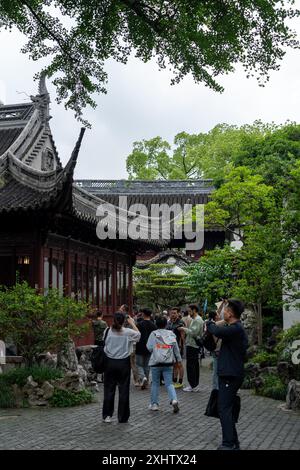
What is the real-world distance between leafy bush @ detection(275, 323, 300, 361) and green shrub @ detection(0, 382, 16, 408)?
4956 millimetres

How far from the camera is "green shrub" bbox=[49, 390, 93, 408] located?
1138 cm

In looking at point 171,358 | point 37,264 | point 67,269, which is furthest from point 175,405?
point 67,269

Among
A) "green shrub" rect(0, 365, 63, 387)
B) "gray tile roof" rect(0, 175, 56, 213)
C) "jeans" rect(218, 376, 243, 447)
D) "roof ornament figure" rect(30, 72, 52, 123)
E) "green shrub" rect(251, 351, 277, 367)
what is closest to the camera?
"jeans" rect(218, 376, 243, 447)

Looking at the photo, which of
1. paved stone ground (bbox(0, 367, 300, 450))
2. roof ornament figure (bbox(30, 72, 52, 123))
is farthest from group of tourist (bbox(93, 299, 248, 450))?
roof ornament figure (bbox(30, 72, 52, 123))

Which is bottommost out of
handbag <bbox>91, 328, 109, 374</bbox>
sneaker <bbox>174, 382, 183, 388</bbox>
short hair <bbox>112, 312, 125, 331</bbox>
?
sneaker <bbox>174, 382, 183, 388</bbox>

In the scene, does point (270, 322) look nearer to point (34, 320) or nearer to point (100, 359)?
point (34, 320)

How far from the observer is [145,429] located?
901 cm

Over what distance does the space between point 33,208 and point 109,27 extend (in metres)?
6.90

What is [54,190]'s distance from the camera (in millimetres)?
14750

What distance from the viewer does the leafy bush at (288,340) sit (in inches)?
454

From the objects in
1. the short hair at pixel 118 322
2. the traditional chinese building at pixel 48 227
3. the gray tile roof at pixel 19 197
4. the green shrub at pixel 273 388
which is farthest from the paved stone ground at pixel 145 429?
the traditional chinese building at pixel 48 227

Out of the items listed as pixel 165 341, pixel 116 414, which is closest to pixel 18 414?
pixel 116 414

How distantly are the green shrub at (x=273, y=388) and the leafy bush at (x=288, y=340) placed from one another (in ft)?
1.54

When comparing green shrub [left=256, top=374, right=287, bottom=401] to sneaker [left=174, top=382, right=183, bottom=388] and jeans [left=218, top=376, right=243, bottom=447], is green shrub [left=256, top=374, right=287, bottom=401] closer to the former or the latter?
sneaker [left=174, top=382, right=183, bottom=388]
